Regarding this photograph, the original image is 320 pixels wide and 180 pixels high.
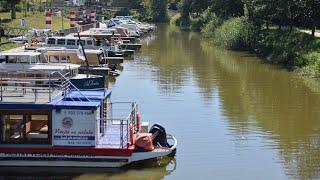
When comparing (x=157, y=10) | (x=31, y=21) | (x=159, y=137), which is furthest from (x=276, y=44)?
(x=157, y=10)

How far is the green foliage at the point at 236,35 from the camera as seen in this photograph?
61188 millimetres

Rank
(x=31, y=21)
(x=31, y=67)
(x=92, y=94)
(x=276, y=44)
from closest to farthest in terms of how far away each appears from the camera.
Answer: (x=92, y=94) → (x=31, y=67) → (x=276, y=44) → (x=31, y=21)

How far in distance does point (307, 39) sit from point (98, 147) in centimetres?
3402

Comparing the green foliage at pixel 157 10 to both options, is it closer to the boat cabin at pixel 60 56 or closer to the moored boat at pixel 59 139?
the boat cabin at pixel 60 56

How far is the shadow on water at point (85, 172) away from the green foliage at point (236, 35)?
42.0 metres

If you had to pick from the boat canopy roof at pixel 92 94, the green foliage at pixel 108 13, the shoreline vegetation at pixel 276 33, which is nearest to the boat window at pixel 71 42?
the shoreline vegetation at pixel 276 33

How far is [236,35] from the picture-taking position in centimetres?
6253

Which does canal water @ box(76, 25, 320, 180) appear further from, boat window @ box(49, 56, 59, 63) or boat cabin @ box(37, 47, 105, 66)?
boat window @ box(49, 56, 59, 63)

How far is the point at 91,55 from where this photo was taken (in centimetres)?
4181

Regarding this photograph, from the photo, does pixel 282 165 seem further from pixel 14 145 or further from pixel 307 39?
pixel 307 39

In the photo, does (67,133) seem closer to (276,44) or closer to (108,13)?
(276,44)

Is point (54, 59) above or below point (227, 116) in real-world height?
above

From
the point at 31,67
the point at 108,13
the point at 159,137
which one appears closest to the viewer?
the point at 159,137

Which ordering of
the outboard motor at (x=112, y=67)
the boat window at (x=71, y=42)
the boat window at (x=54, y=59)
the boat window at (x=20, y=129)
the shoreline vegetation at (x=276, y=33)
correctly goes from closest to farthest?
the boat window at (x=20, y=129) → the boat window at (x=54, y=59) → the outboard motor at (x=112, y=67) → the boat window at (x=71, y=42) → the shoreline vegetation at (x=276, y=33)
